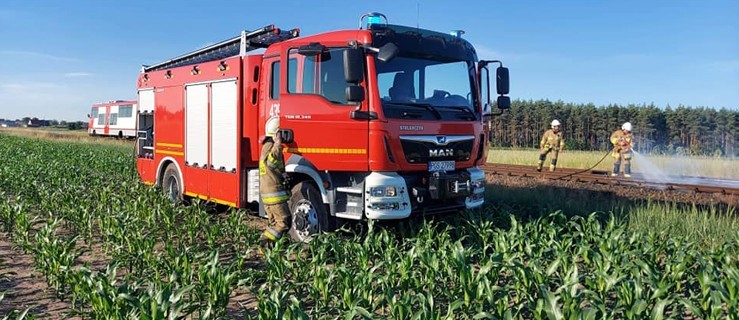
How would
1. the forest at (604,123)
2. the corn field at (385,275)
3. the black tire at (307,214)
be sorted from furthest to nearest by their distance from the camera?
the forest at (604,123) → the black tire at (307,214) → the corn field at (385,275)

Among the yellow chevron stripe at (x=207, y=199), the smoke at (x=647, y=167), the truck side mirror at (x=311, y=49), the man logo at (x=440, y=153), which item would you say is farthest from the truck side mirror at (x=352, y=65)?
the smoke at (x=647, y=167)

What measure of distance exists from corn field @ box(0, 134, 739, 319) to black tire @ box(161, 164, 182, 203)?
1821 millimetres

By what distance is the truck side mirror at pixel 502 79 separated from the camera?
7895 millimetres

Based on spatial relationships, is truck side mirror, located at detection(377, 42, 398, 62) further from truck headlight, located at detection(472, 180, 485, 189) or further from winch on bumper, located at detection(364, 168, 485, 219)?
truck headlight, located at detection(472, 180, 485, 189)

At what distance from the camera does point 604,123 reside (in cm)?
6512

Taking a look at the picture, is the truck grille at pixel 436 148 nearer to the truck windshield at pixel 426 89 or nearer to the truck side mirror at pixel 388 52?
the truck windshield at pixel 426 89

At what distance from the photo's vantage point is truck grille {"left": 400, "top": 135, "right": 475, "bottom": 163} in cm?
675

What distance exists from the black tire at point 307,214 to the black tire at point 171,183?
12.3ft

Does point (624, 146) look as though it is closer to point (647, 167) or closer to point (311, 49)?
point (647, 167)

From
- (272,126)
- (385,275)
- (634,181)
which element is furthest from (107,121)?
(385,275)

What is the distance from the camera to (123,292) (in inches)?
166

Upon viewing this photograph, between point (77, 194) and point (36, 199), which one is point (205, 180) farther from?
point (36, 199)

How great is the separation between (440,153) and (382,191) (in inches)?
40.0

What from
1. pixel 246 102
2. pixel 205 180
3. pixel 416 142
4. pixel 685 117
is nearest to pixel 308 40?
pixel 246 102
